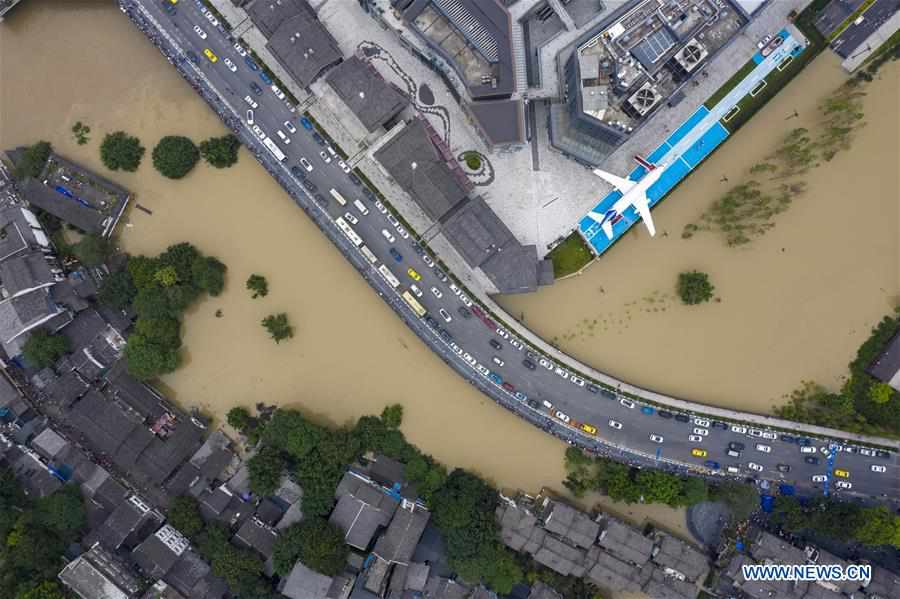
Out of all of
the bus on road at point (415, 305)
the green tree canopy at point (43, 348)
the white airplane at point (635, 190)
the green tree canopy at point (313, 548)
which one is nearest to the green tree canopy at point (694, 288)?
the white airplane at point (635, 190)

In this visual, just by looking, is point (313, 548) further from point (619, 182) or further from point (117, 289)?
point (619, 182)

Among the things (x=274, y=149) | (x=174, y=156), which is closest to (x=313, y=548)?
(x=274, y=149)

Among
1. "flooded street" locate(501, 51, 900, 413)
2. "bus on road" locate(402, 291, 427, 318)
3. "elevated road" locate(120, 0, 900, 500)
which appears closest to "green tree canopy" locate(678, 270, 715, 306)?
"flooded street" locate(501, 51, 900, 413)

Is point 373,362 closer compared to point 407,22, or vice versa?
point 407,22

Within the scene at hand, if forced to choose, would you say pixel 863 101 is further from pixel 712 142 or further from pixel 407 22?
pixel 407 22

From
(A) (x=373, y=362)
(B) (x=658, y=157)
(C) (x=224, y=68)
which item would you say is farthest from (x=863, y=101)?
(C) (x=224, y=68)

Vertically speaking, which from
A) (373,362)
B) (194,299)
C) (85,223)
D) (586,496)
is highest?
(85,223)

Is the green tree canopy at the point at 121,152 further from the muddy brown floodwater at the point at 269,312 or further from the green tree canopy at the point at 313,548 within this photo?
the green tree canopy at the point at 313,548
